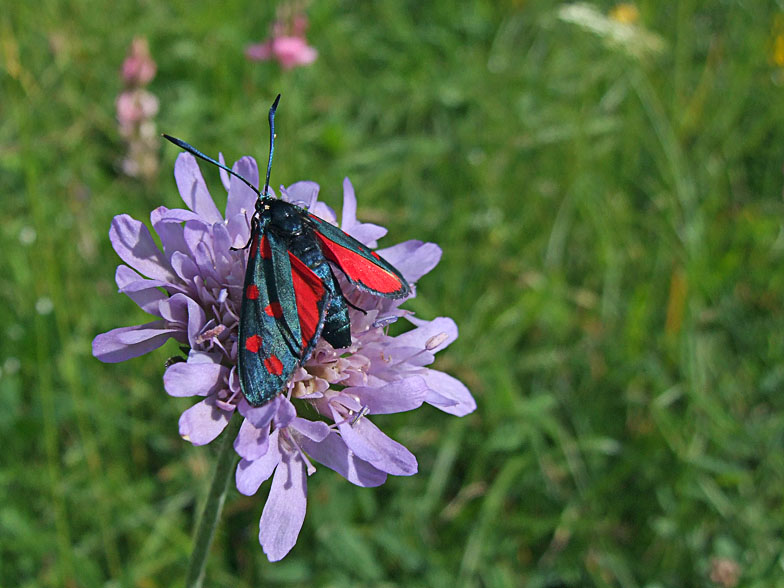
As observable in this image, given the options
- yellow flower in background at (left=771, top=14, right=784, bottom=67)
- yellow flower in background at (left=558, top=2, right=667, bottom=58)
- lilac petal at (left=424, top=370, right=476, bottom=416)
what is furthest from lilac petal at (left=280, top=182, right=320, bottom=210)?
yellow flower in background at (left=771, top=14, right=784, bottom=67)

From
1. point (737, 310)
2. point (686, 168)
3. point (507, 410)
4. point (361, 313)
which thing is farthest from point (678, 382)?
point (361, 313)

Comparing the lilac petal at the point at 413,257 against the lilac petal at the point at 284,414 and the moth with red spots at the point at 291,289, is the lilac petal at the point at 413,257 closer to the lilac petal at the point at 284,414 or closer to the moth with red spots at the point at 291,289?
the moth with red spots at the point at 291,289

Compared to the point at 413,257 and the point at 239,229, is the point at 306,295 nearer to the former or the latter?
the point at 239,229

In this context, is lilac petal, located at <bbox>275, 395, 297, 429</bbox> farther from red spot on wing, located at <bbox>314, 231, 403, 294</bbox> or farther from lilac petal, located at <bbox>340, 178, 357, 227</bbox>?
lilac petal, located at <bbox>340, 178, 357, 227</bbox>

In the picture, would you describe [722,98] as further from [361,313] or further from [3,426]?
[3,426]

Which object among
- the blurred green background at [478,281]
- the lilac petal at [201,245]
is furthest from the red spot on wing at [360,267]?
the blurred green background at [478,281]

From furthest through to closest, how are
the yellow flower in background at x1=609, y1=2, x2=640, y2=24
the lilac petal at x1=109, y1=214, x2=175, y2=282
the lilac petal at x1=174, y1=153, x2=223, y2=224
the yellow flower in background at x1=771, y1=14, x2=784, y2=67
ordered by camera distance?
the yellow flower in background at x1=771, y1=14, x2=784, y2=67 < the yellow flower in background at x1=609, y1=2, x2=640, y2=24 < the lilac petal at x1=174, y1=153, x2=223, y2=224 < the lilac petal at x1=109, y1=214, x2=175, y2=282
